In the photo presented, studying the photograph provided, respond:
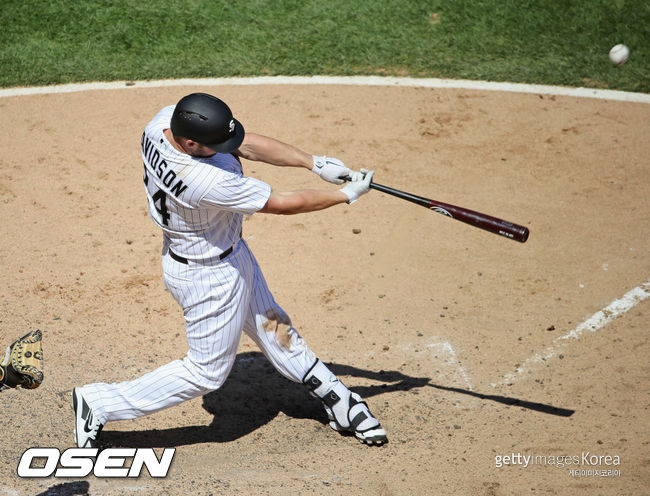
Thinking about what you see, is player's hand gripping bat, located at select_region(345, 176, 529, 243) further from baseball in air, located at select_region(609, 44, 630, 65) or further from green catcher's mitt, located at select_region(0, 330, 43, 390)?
baseball in air, located at select_region(609, 44, 630, 65)

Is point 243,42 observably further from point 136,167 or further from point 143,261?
point 143,261

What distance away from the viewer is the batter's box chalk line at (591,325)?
4.87m

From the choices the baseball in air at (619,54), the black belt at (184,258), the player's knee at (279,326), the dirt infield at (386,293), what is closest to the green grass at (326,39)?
the baseball in air at (619,54)

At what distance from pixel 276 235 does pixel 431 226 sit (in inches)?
49.3

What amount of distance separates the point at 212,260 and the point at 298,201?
0.55m

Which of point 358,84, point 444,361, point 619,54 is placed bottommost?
point 444,361

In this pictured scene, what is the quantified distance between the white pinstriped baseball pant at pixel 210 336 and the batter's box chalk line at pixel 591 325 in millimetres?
1454

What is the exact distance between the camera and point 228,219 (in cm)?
395

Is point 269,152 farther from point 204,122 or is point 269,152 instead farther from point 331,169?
point 204,122

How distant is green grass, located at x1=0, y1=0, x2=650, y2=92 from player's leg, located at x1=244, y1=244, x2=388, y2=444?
4500 mm

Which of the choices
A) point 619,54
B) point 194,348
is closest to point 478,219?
point 194,348

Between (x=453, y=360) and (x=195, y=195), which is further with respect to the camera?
(x=453, y=360)

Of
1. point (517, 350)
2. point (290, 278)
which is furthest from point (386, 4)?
point (517, 350)

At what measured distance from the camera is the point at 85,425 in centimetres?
413
